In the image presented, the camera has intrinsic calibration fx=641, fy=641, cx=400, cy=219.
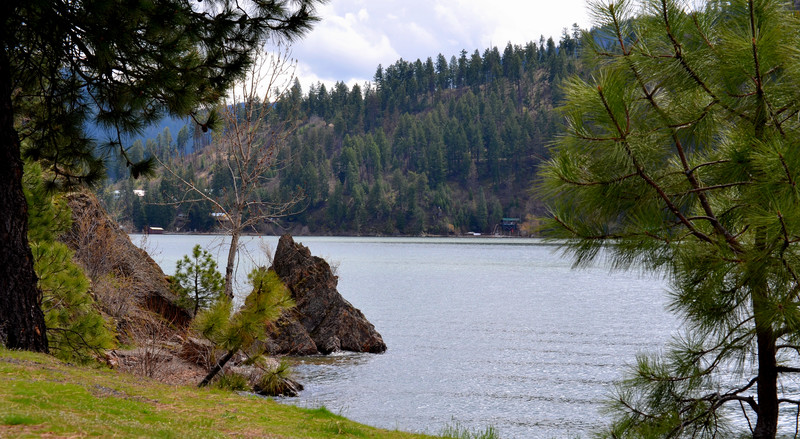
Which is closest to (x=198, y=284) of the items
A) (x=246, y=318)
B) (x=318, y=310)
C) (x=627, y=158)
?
(x=318, y=310)

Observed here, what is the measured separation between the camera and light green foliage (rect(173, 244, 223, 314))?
58.7ft

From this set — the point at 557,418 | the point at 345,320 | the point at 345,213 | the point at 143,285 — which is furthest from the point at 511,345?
the point at 345,213

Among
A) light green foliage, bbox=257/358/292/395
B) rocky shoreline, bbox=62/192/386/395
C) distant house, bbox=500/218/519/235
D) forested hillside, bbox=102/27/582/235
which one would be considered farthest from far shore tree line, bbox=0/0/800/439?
distant house, bbox=500/218/519/235

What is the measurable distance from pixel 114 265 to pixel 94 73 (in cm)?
1211

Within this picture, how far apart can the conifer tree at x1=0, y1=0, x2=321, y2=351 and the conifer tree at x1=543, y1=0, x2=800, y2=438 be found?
4.37 meters

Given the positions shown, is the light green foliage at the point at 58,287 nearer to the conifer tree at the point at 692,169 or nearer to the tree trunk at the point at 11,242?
the tree trunk at the point at 11,242

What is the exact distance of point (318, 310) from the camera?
23.7 meters

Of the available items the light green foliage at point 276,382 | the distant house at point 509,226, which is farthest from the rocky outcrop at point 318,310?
the distant house at point 509,226

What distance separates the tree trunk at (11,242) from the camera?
8.30 metres

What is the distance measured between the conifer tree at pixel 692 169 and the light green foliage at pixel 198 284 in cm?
1357

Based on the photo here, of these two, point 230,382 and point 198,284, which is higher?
point 198,284

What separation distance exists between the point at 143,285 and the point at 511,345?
14.8m

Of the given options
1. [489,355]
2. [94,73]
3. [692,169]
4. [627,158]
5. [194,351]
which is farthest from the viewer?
[489,355]

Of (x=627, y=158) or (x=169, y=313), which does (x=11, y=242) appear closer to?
(x=627, y=158)
